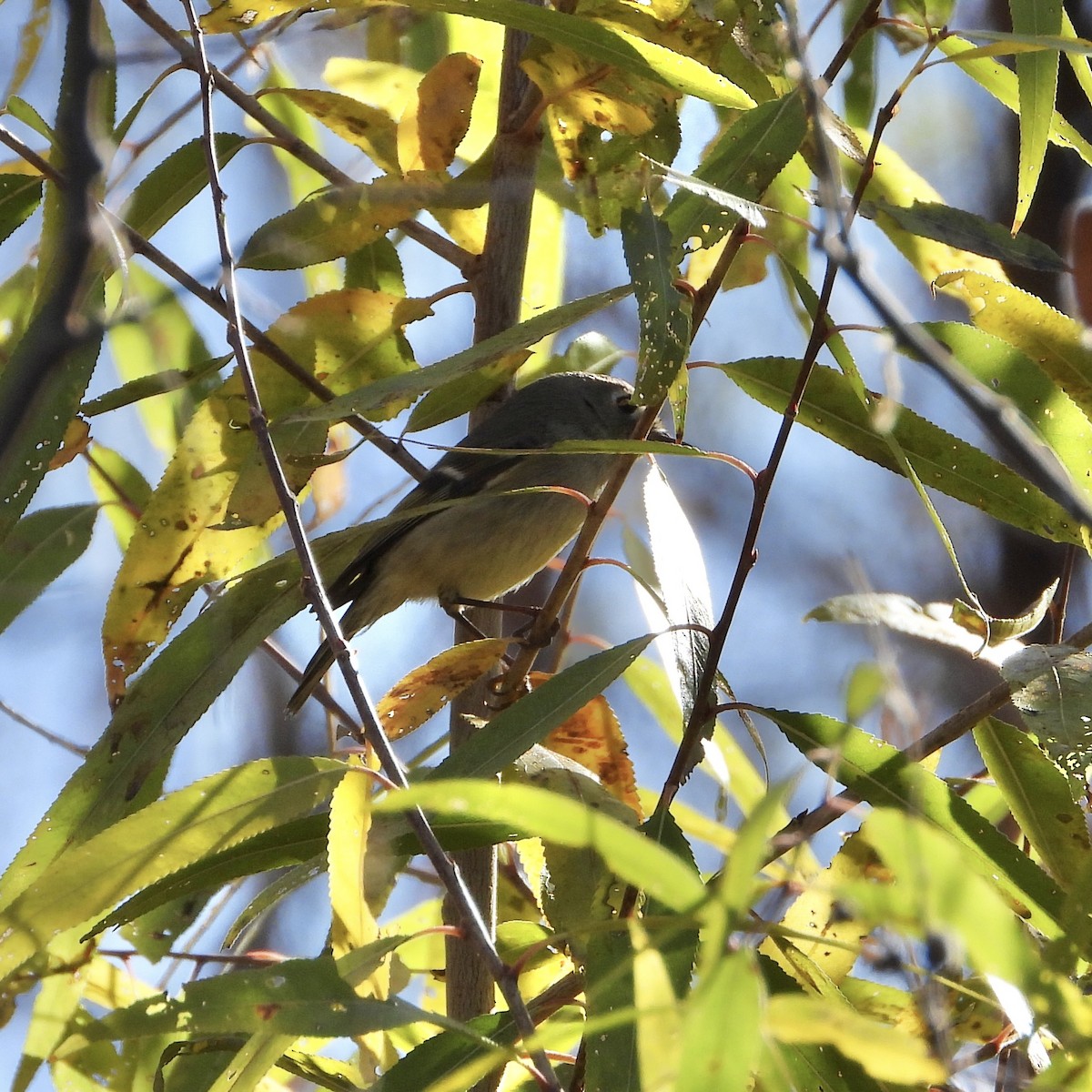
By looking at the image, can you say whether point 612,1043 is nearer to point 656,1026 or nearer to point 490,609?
point 656,1026

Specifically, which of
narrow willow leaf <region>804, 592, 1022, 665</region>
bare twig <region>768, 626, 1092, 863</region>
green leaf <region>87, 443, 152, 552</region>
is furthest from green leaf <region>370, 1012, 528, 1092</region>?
green leaf <region>87, 443, 152, 552</region>

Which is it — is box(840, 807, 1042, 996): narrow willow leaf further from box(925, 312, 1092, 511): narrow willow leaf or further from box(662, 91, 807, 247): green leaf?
box(925, 312, 1092, 511): narrow willow leaf

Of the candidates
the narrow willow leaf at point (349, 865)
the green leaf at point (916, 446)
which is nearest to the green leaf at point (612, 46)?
the green leaf at point (916, 446)

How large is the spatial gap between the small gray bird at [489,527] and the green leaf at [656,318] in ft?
4.40

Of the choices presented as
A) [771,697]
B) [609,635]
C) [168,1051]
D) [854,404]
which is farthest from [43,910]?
[771,697]

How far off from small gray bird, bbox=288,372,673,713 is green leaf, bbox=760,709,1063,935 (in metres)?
1.32

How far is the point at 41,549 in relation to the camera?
1834 millimetres

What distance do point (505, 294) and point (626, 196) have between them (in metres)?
0.39

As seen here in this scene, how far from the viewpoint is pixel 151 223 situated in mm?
1759

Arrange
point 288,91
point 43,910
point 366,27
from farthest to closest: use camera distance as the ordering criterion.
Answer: point 366,27
point 288,91
point 43,910

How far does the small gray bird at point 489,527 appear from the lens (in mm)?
2613

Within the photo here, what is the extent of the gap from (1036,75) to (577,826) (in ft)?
3.62

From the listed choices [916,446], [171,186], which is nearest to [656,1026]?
[916,446]

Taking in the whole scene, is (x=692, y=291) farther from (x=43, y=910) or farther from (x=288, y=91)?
(x=43, y=910)
